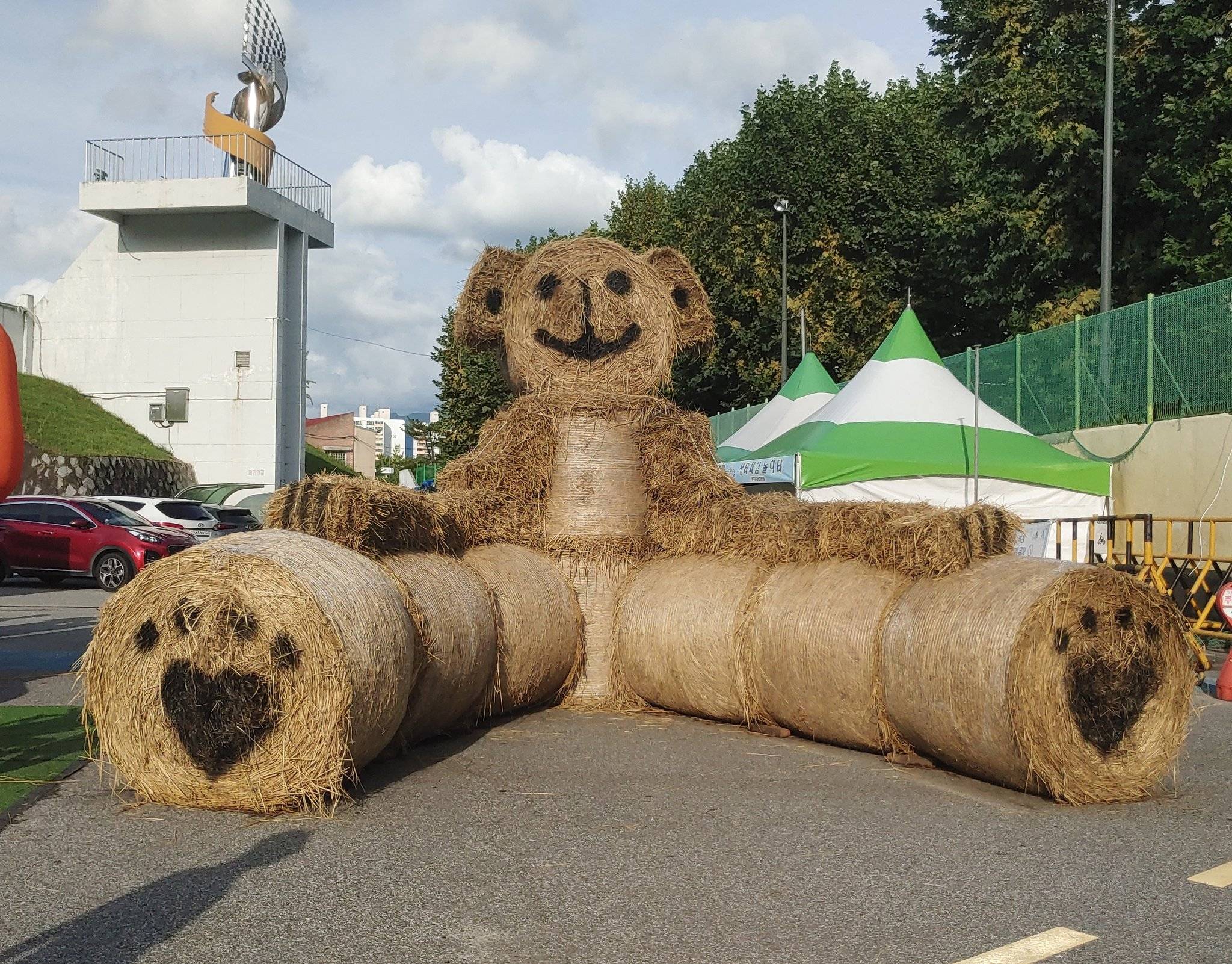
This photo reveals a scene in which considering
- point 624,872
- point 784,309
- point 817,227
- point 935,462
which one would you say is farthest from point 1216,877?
point 817,227

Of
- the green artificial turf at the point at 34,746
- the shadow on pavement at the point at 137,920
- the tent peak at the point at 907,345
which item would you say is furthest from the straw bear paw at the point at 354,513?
the tent peak at the point at 907,345

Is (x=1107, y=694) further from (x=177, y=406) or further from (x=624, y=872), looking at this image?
(x=177, y=406)

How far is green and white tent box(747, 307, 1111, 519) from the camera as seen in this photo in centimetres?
1501

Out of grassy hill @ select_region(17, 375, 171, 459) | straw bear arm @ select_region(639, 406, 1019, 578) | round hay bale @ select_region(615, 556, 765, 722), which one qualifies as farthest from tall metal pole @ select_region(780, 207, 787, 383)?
round hay bale @ select_region(615, 556, 765, 722)

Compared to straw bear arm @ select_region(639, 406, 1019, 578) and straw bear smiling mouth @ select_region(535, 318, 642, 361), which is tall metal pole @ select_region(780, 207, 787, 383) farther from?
straw bear arm @ select_region(639, 406, 1019, 578)

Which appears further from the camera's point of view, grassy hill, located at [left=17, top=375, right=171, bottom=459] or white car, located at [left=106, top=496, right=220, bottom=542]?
grassy hill, located at [left=17, top=375, right=171, bottom=459]

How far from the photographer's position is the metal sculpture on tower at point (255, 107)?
4103 cm

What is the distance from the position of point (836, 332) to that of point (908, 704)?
29906mm

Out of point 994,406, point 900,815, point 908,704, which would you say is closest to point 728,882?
point 900,815

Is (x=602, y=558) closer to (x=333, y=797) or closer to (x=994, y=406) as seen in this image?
(x=333, y=797)

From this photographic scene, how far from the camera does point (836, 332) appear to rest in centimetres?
3628

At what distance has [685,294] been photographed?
36.3ft

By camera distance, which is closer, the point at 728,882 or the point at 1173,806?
the point at 728,882

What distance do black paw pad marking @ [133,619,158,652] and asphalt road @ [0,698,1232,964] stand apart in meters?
0.81
